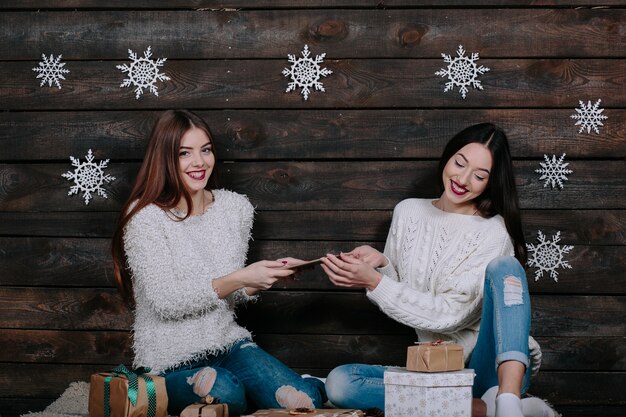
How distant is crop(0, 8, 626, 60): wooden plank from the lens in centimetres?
314

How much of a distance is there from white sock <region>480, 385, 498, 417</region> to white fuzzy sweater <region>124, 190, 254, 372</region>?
0.81 m

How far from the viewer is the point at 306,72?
10.4 feet

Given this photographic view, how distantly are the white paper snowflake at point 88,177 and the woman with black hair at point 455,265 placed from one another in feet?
3.43

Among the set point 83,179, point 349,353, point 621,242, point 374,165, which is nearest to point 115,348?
point 83,179

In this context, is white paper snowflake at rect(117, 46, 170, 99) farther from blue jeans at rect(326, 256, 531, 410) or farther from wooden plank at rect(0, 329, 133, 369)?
blue jeans at rect(326, 256, 531, 410)

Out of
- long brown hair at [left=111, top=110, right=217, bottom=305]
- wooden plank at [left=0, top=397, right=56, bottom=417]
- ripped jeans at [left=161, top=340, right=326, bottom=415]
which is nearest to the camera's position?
ripped jeans at [left=161, top=340, right=326, bottom=415]

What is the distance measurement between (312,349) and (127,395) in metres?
1.00

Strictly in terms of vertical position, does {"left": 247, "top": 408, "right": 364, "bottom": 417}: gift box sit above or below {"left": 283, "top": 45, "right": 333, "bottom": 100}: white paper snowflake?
below

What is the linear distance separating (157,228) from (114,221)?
0.56 metres

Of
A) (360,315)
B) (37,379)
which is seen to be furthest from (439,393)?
(37,379)

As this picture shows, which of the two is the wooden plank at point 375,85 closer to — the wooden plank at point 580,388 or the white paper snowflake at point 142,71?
the white paper snowflake at point 142,71

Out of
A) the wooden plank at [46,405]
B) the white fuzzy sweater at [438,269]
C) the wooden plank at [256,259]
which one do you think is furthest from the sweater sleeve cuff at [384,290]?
the wooden plank at [46,405]

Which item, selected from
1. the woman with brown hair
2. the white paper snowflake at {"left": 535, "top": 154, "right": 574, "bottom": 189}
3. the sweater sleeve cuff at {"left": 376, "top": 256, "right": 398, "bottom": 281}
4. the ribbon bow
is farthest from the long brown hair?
the white paper snowflake at {"left": 535, "top": 154, "right": 574, "bottom": 189}

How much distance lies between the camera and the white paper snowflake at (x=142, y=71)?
3.19m
